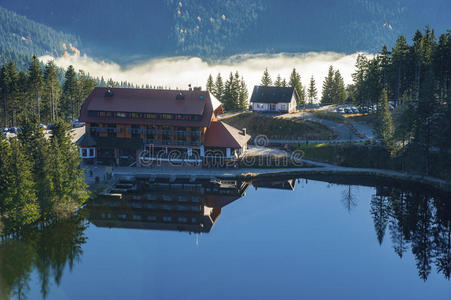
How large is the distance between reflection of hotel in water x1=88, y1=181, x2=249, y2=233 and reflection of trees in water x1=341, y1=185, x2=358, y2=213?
14954 mm

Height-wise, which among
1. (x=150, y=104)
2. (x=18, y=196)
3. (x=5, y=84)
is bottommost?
(x=18, y=196)

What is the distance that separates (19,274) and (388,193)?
4947 centimetres

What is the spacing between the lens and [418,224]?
49500mm

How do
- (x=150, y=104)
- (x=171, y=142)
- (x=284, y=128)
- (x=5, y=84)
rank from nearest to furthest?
(x=171, y=142), (x=150, y=104), (x=5, y=84), (x=284, y=128)

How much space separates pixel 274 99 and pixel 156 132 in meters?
42.8

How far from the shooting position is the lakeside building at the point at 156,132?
235 ft

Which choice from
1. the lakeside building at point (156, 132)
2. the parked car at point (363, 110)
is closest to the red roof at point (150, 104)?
the lakeside building at point (156, 132)

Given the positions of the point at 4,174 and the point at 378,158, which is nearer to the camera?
the point at 4,174

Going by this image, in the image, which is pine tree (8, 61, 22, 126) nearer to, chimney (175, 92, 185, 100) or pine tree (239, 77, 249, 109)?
chimney (175, 92, 185, 100)

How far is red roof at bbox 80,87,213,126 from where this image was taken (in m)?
72.0

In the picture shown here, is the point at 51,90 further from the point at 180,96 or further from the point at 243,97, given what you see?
the point at 243,97

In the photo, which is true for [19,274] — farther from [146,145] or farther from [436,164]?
[436,164]

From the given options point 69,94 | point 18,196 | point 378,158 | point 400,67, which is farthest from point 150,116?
point 400,67

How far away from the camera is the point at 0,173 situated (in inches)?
1735
